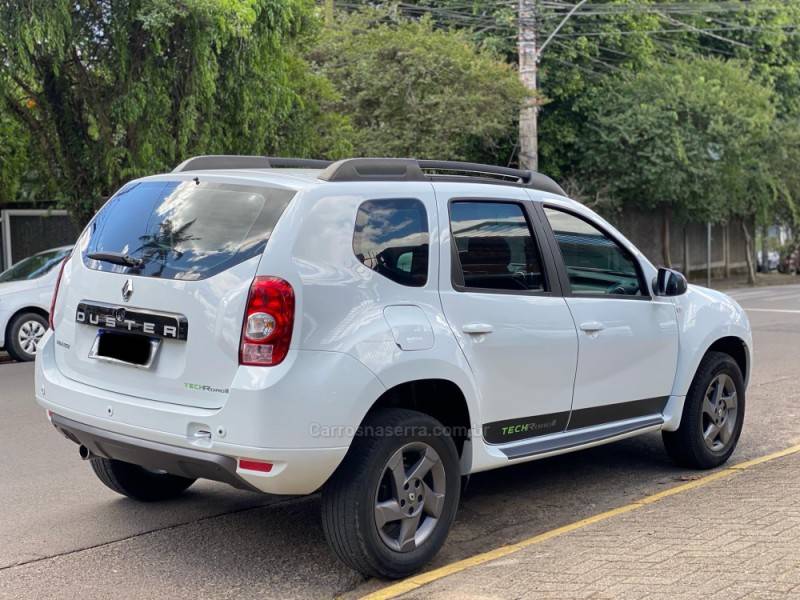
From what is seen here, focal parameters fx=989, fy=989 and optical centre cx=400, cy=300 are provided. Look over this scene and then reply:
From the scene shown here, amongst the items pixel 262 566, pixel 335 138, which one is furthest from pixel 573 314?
pixel 335 138

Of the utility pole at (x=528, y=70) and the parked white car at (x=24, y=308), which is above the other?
the utility pole at (x=528, y=70)

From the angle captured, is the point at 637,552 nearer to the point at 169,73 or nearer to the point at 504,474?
the point at 504,474

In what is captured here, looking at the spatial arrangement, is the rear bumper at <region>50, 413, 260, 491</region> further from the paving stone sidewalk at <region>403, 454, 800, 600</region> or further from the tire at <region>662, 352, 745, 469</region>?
the tire at <region>662, 352, 745, 469</region>

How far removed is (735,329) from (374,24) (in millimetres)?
19531

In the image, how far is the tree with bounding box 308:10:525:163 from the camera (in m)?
20.5

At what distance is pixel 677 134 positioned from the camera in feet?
82.9

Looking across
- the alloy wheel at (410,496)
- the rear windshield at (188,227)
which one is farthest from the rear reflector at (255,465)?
the rear windshield at (188,227)

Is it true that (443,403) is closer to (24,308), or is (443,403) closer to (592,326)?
(592,326)

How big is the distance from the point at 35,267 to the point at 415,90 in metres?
9.91

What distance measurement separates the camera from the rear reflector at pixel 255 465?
421 centimetres

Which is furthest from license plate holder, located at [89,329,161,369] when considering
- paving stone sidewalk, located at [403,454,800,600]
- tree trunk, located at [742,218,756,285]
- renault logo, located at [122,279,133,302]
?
tree trunk, located at [742,218,756,285]

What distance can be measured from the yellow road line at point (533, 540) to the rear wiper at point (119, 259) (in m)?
1.87

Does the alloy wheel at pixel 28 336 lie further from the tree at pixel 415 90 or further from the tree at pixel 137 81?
the tree at pixel 415 90

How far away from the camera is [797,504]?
5.25 metres
